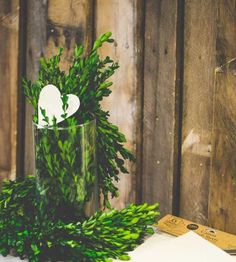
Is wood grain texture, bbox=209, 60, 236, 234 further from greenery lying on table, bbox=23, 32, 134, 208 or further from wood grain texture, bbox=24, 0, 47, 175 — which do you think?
wood grain texture, bbox=24, 0, 47, 175

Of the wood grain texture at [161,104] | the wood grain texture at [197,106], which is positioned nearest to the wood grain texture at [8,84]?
the wood grain texture at [161,104]

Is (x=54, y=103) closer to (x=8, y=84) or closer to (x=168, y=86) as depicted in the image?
(x=168, y=86)

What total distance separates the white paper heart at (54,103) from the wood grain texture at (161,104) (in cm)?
43

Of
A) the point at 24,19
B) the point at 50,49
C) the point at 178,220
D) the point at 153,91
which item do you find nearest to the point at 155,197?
the point at 178,220

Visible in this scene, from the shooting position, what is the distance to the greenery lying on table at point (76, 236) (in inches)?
50.6

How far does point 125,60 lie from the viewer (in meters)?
1.74

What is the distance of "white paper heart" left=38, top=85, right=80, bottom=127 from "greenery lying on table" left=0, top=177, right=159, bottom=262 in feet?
0.80

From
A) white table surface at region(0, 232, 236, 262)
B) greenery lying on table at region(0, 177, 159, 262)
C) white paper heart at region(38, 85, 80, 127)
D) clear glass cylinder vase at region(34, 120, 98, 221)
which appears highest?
white paper heart at region(38, 85, 80, 127)

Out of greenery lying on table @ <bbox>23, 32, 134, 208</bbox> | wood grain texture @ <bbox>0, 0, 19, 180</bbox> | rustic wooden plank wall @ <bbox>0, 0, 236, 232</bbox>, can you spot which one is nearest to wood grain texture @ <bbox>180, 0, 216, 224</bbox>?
rustic wooden plank wall @ <bbox>0, 0, 236, 232</bbox>

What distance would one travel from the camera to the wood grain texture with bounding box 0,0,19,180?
6.26ft

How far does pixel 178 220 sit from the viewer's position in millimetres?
1602

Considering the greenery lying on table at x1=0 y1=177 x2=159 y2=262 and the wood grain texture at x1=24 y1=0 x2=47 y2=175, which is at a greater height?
the wood grain texture at x1=24 y1=0 x2=47 y2=175

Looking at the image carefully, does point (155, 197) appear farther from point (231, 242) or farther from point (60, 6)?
point (60, 6)

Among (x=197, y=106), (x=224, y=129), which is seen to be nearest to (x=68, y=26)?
(x=197, y=106)
